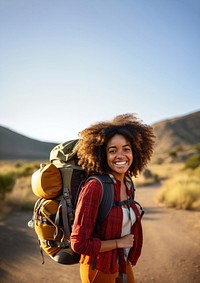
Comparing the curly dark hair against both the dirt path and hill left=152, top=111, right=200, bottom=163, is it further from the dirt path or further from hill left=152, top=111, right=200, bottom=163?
hill left=152, top=111, right=200, bottom=163

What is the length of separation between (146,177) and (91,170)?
2026 cm

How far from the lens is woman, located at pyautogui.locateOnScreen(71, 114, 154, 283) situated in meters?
1.88

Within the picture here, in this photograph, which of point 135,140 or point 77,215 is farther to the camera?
point 135,140

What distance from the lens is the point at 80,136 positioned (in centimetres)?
231

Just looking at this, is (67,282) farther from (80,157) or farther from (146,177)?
(146,177)

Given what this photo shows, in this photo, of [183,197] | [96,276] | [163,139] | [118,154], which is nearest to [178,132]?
[163,139]

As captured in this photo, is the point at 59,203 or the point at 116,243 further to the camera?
the point at 59,203

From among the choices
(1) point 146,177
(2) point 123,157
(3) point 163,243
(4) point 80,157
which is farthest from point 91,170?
(1) point 146,177

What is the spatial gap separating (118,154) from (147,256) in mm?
4014

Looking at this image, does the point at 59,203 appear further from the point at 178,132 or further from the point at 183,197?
the point at 178,132

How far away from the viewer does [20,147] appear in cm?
11344

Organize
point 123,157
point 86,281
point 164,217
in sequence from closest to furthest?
point 86,281 → point 123,157 → point 164,217

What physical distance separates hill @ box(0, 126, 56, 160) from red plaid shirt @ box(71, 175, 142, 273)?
95.7 m

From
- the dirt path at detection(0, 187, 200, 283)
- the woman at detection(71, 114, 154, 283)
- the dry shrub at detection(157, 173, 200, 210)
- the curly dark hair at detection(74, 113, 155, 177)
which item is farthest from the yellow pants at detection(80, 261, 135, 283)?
the dry shrub at detection(157, 173, 200, 210)
